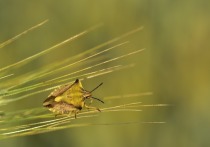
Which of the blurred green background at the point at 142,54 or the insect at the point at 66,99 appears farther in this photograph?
the blurred green background at the point at 142,54

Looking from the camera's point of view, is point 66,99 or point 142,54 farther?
point 142,54

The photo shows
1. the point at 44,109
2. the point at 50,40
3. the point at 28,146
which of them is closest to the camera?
the point at 44,109

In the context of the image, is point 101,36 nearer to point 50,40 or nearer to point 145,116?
point 50,40

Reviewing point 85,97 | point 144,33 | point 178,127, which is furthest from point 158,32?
point 85,97

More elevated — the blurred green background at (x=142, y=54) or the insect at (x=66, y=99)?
the blurred green background at (x=142, y=54)
